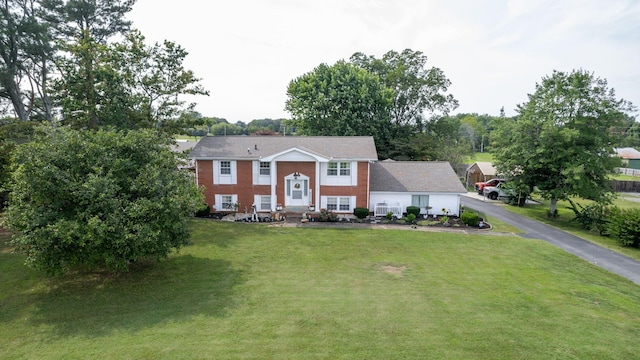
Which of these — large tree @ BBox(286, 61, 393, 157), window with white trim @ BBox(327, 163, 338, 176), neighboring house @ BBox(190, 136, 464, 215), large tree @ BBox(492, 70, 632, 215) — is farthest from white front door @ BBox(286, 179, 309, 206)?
large tree @ BBox(492, 70, 632, 215)

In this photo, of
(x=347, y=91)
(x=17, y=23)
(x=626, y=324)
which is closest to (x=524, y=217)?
(x=626, y=324)

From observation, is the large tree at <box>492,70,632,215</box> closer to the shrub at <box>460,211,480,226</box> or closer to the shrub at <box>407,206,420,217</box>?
the shrub at <box>460,211,480,226</box>

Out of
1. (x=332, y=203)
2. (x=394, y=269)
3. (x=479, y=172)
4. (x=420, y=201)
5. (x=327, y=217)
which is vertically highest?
(x=479, y=172)

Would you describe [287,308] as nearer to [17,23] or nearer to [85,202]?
[85,202]

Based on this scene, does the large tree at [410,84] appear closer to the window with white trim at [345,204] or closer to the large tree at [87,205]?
the window with white trim at [345,204]

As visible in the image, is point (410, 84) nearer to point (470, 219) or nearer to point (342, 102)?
point (342, 102)

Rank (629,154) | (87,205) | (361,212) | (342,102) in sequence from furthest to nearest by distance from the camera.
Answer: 1. (629,154)
2. (342,102)
3. (361,212)
4. (87,205)

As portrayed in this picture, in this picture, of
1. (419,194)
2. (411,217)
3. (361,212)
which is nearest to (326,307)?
(361,212)
